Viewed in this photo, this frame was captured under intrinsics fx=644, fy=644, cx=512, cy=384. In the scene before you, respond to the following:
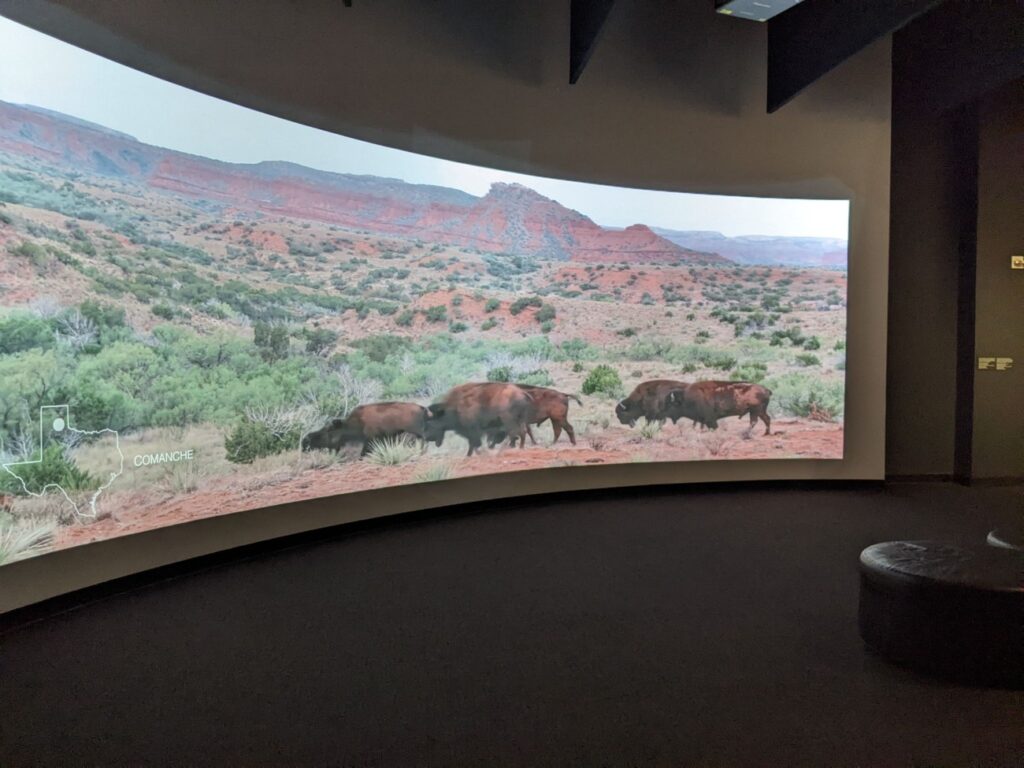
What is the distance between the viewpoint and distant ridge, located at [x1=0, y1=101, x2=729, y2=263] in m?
3.48

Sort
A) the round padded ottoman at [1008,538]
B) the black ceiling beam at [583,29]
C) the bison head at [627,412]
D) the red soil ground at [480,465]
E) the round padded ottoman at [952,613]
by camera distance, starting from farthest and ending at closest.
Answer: the bison head at [627,412] → the black ceiling beam at [583,29] → the red soil ground at [480,465] → the round padded ottoman at [1008,538] → the round padded ottoman at [952,613]

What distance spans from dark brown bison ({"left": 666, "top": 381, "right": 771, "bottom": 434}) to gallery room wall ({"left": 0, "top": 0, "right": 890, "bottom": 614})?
574 millimetres

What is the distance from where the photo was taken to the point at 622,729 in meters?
2.47

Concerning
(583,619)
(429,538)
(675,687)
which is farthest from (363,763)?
(429,538)

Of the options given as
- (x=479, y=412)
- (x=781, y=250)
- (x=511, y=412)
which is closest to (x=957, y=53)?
(x=781, y=250)

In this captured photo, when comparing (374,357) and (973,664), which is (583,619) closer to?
(973,664)

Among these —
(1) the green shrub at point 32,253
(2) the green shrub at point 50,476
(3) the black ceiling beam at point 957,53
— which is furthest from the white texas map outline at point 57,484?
(3) the black ceiling beam at point 957,53

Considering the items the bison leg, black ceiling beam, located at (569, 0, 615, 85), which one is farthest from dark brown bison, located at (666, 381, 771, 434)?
black ceiling beam, located at (569, 0, 615, 85)

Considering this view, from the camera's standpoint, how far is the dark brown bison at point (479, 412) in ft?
18.7

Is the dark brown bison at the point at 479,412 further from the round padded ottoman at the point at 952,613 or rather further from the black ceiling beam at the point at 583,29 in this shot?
the round padded ottoman at the point at 952,613

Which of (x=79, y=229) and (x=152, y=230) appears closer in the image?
(x=79, y=229)

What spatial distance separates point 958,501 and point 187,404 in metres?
7.10

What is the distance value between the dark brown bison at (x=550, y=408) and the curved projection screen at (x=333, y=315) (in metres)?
0.02

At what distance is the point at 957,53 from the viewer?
6.98m
